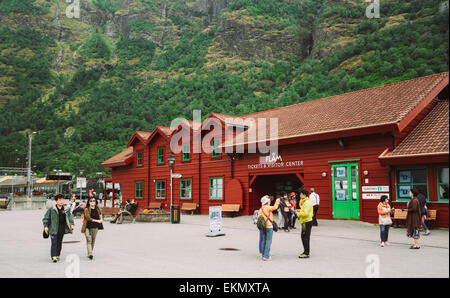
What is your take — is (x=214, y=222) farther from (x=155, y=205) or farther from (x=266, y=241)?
(x=155, y=205)

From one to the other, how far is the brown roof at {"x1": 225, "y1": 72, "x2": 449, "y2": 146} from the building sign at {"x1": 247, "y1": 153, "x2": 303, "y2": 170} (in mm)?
1237

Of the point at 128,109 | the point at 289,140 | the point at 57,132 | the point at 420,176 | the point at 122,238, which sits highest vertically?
the point at 128,109

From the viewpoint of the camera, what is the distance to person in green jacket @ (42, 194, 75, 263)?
9.19m

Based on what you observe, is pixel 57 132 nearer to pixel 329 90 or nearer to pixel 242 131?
pixel 329 90

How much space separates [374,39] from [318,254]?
93.8 m

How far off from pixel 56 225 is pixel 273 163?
13.5 metres

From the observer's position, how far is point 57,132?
393ft

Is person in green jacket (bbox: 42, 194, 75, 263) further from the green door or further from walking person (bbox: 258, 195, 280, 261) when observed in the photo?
the green door

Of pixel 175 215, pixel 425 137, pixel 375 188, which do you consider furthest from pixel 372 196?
pixel 175 215

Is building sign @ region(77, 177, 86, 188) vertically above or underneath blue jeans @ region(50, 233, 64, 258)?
above

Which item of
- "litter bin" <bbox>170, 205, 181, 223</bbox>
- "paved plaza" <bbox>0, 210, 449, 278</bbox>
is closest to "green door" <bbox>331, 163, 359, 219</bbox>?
"paved plaza" <bbox>0, 210, 449, 278</bbox>

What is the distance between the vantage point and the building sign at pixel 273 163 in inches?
789

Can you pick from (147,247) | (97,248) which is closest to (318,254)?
(147,247)

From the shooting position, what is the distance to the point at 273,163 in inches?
834
